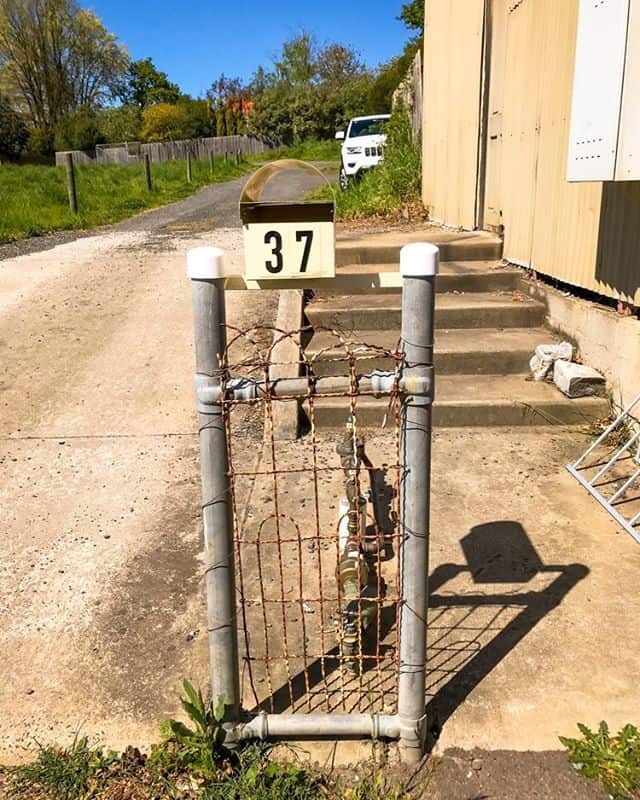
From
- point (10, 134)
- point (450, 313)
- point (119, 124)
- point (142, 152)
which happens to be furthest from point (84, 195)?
point (119, 124)

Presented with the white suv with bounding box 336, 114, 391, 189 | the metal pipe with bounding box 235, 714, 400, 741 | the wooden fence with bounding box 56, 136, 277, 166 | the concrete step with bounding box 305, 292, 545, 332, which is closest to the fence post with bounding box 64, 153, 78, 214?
the white suv with bounding box 336, 114, 391, 189

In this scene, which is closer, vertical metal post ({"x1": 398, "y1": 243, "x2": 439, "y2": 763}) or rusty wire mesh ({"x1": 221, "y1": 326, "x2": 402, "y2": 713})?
vertical metal post ({"x1": 398, "y1": 243, "x2": 439, "y2": 763})

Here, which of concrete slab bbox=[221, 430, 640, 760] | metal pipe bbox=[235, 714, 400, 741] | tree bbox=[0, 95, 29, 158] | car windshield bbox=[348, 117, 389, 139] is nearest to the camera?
metal pipe bbox=[235, 714, 400, 741]

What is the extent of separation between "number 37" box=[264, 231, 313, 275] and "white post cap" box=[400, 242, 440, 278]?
10.1 inches

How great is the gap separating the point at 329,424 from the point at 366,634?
7.32ft

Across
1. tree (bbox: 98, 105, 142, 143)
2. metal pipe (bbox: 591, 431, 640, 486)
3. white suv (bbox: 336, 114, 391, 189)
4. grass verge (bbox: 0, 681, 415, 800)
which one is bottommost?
grass verge (bbox: 0, 681, 415, 800)

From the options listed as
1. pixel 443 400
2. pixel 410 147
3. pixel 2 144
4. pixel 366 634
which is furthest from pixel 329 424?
pixel 2 144

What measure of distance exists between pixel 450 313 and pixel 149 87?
243 feet

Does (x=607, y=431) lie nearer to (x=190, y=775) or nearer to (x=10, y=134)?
(x=190, y=775)

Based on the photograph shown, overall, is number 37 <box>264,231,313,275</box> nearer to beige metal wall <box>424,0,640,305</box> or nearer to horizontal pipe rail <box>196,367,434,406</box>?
horizontal pipe rail <box>196,367,434,406</box>

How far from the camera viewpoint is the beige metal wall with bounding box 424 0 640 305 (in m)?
4.69

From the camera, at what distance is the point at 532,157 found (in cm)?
602

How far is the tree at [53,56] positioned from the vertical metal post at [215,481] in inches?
1952

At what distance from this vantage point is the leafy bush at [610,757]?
6.91ft
